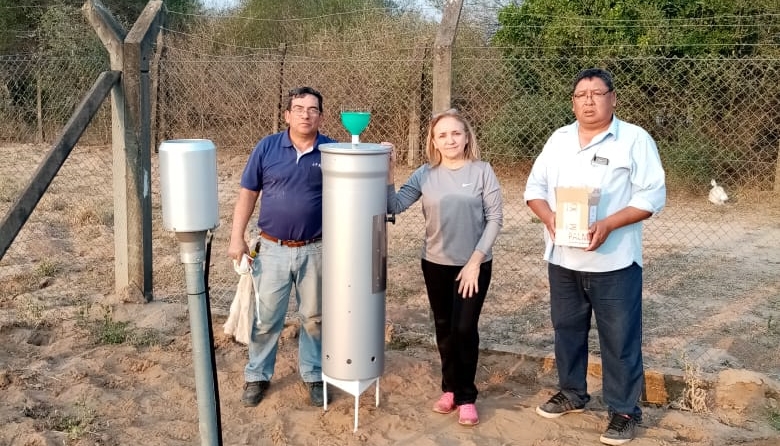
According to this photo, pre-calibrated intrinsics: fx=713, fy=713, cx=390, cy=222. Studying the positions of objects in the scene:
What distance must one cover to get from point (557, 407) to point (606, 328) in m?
0.57

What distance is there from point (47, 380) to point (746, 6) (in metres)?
10.7

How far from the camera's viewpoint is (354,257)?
3484 millimetres

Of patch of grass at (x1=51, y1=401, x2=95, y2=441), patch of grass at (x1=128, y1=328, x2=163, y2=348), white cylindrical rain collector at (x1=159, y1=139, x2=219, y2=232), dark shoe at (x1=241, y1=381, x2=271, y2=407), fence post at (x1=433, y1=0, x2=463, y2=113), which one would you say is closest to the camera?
white cylindrical rain collector at (x1=159, y1=139, x2=219, y2=232)

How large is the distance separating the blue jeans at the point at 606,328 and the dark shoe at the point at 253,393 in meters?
1.70

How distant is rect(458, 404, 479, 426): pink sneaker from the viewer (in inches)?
149

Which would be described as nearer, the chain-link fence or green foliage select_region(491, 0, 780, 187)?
the chain-link fence

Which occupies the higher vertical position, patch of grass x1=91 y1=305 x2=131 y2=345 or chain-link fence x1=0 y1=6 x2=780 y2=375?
chain-link fence x1=0 y1=6 x2=780 y2=375

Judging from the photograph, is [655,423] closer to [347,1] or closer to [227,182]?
[227,182]

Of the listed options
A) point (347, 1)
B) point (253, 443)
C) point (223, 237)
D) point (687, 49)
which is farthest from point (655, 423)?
point (347, 1)

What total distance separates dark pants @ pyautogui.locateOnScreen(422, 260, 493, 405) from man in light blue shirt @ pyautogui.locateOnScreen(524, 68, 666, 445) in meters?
0.47

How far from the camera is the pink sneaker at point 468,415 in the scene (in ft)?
12.4

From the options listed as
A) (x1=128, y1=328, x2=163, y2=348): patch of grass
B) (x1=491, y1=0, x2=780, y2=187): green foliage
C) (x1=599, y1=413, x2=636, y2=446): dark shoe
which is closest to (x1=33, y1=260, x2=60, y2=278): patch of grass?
(x1=128, y1=328, x2=163, y2=348): patch of grass

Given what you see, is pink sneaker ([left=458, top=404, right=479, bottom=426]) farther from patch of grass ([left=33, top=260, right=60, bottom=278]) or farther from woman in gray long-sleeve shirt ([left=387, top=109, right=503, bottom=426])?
patch of grass ([left=33, top=260, right=60, bottom=278])

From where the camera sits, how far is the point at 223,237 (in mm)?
8523
